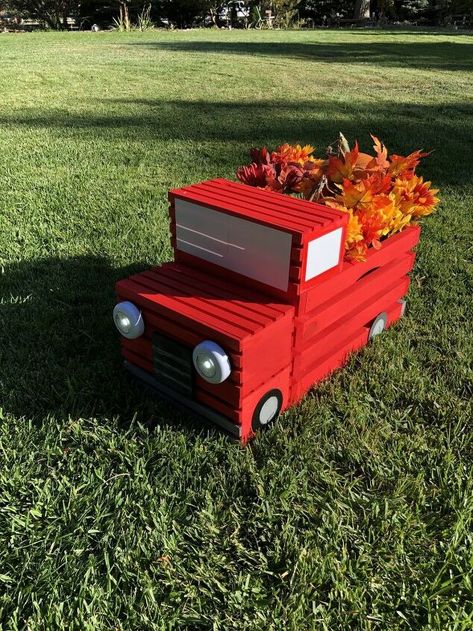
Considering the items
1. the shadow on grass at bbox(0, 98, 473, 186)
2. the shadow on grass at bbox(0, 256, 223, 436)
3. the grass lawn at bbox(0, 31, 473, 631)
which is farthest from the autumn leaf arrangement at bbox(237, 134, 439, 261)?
the shadow on grass at bbox(0, 98, 473, 186)

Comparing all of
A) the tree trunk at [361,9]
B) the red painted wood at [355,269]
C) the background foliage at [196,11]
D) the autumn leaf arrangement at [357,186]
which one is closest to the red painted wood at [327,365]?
the red painted wood at [355,269]

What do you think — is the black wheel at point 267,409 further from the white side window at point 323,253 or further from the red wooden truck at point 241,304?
the white side window at point 323,253

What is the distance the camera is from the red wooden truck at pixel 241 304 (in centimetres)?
161

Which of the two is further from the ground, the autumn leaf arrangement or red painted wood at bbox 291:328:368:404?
the autumn leaf arrangement

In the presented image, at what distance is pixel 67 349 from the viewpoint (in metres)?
2.26

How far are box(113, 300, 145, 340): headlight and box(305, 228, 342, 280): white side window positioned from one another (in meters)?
0.58

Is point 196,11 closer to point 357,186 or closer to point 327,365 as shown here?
point 357,186

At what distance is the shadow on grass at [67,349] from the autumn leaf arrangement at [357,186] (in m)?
0.89

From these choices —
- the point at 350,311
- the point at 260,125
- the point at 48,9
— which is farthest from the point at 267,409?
the point at 48,9

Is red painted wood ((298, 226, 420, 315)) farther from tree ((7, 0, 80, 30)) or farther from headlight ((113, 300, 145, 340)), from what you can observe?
tree ((7, 0, 80, 30))

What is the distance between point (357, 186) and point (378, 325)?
68 centimetres

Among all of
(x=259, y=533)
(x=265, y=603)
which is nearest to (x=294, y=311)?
(x=259, y=533)

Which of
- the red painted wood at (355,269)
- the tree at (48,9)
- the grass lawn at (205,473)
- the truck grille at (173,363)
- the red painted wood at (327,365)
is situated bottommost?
the grass lawn at (205,473)

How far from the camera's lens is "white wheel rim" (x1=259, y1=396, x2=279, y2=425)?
5.82 ft
